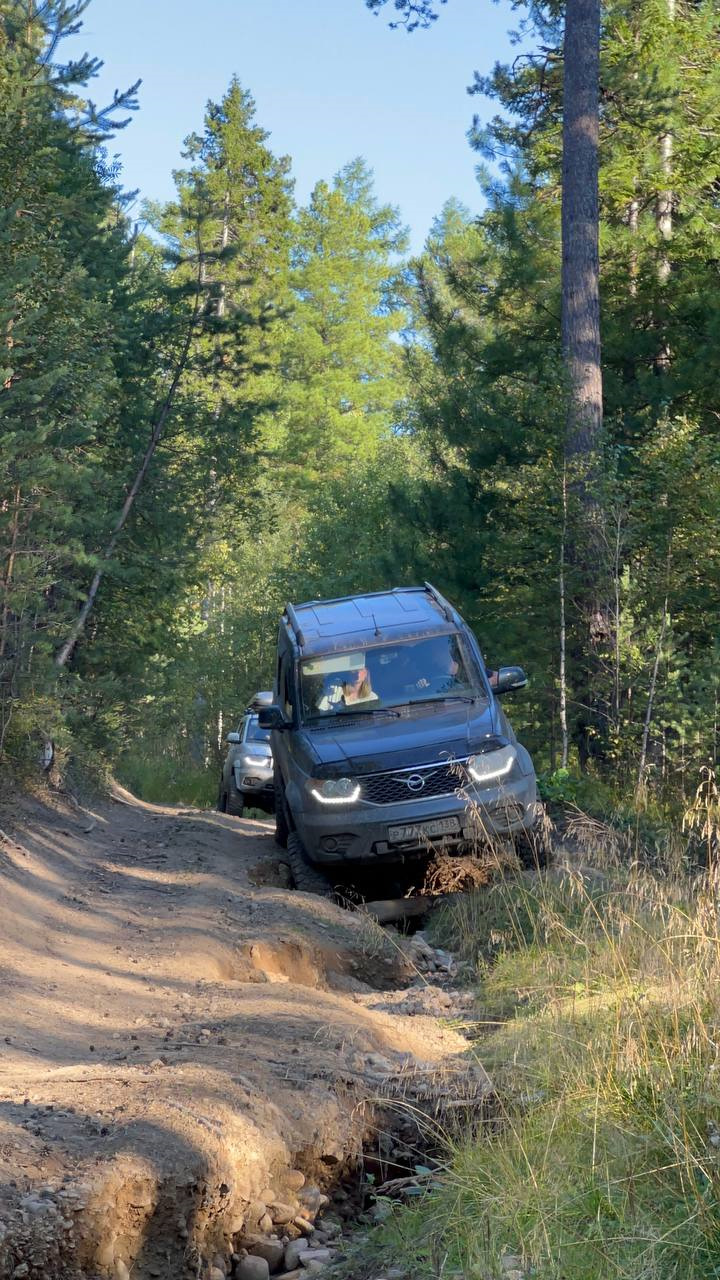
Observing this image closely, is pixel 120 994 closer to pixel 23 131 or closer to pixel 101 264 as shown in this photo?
pixel 23 131

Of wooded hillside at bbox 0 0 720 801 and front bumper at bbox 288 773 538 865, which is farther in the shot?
wooded hillside at bbox 0 0 720 801

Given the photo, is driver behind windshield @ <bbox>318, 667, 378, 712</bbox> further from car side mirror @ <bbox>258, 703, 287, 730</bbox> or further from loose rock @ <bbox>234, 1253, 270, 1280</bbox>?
loose rock @ <bbox>234, 1253, 270, 1280</bbox>

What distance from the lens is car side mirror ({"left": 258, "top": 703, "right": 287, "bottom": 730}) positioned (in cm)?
1134

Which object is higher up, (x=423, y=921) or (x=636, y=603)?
(x=636, y=603)

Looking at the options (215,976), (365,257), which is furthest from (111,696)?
(365,257)

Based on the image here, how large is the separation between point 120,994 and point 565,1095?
3.36 m

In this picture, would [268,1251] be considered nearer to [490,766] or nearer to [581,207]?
[490,766]

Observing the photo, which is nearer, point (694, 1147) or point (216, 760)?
point (694, 1147)

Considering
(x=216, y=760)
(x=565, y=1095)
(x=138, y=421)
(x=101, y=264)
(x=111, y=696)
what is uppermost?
(x=101, y=264)

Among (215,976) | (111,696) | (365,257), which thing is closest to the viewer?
(215,976)

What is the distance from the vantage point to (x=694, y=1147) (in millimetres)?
4270

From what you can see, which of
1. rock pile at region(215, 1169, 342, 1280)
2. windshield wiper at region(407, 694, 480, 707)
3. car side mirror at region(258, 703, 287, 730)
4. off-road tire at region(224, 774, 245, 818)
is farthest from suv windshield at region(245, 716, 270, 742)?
rock pile at region(215, 1169, 342, 1280)

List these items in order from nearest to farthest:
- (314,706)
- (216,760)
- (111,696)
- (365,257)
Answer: (314,706) < (111,696) < (216,760) < (365,257)

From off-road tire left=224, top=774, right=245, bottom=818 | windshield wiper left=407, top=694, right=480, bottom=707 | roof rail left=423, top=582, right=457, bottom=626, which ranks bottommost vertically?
off-road tire left=224, top=774, right=245, bottom=818
